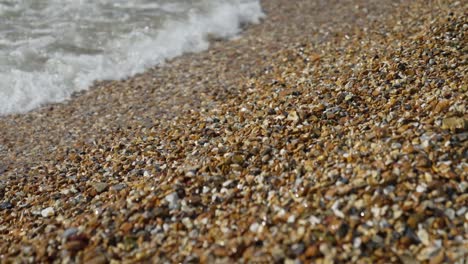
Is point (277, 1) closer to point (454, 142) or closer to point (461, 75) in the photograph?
point (461, 75)

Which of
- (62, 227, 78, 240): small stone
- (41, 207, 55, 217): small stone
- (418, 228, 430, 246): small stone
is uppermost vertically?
(418, 228, 430, 246): small stone

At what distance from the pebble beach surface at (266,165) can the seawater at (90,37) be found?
80 centimetres

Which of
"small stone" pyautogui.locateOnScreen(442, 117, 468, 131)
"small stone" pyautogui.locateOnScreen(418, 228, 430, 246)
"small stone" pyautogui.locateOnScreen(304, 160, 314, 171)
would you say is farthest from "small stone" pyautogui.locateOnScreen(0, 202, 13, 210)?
"small stone" pyautogui.locateOnScreen(442, 117, 468, 131)

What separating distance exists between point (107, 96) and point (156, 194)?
12.2 ft

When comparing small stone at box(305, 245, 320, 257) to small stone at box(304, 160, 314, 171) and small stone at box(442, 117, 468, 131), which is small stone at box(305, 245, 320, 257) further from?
small stone at box(442, 117, 468, 131)

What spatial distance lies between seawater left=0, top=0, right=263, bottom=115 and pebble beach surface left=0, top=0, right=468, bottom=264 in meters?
0.80

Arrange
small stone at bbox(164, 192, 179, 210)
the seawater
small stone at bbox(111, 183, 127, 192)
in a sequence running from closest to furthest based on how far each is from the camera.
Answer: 1. small stone at bbox(164, 192, 179, 210)
2. small stone at bbox(111, 183, 127, 192)
3. the seawater

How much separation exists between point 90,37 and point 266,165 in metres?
6.24

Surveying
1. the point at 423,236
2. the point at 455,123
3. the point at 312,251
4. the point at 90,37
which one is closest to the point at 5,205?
the point at 312,251

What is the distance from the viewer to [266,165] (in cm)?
448

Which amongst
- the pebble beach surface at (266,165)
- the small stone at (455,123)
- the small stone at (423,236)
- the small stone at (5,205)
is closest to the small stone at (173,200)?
the pebble beach surface at (266,165)

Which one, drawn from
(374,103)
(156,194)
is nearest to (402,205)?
(374,103)

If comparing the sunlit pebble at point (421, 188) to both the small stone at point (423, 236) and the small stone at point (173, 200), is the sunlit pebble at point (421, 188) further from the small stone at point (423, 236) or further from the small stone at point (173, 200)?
the small stone at point (173, 200)

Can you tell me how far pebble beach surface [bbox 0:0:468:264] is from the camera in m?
3.61
